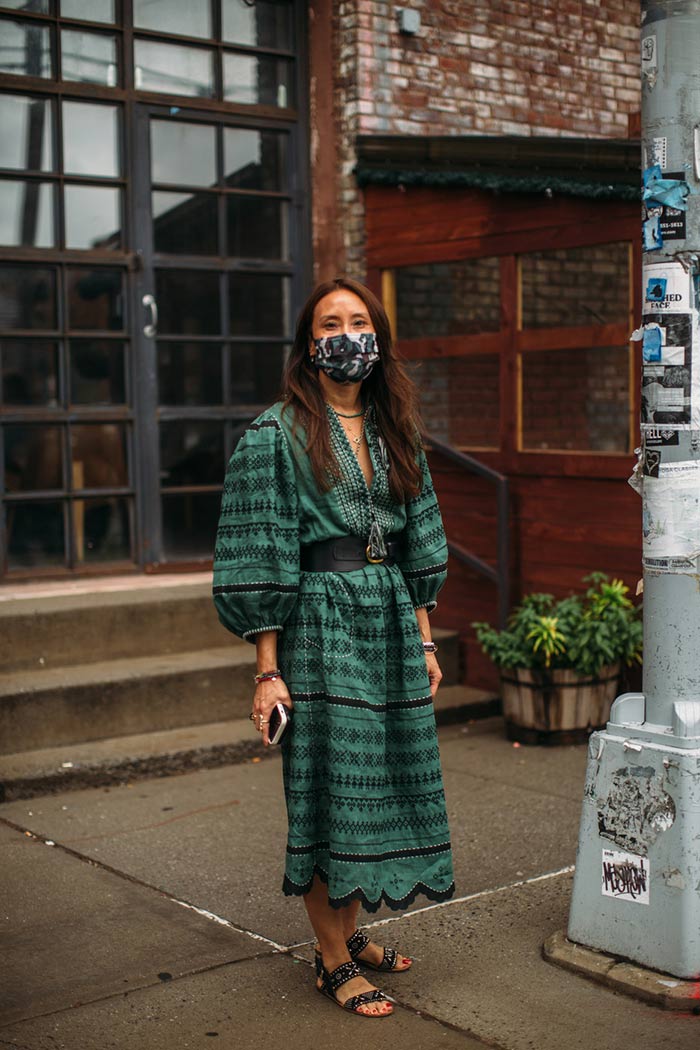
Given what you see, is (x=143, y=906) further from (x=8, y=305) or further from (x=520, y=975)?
(x=8, y=305)

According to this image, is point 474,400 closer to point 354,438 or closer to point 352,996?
point 354,438

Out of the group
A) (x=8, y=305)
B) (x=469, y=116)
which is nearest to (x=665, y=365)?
(x=8, y=305)

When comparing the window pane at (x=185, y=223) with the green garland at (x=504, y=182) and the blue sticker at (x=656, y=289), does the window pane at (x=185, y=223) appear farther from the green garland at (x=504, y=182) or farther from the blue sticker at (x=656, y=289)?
the blue sticker at (x=656, y=289)

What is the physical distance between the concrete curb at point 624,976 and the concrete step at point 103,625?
10.8 ft

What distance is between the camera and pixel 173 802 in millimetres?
5785

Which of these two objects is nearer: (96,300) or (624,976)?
(624,976)

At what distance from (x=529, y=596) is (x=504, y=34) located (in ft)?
12.3

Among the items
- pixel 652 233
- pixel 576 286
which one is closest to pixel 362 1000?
pixel 652 233

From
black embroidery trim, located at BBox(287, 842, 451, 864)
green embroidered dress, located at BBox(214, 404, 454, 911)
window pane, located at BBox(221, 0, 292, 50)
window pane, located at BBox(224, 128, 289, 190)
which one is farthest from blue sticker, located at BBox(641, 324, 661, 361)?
window pane, located at BBox(221, 0, 292, 50)

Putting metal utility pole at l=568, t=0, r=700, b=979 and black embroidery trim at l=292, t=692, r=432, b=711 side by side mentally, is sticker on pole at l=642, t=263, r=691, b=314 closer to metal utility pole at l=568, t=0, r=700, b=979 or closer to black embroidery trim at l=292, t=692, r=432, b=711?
metal utility pole at l=568, t=0, r=700, b=979

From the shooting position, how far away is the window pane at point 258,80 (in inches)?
313

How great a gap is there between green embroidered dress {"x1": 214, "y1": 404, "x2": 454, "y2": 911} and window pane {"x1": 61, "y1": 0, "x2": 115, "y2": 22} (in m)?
4.39

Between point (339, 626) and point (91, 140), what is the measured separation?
4614mm

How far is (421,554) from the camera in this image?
3.97m
